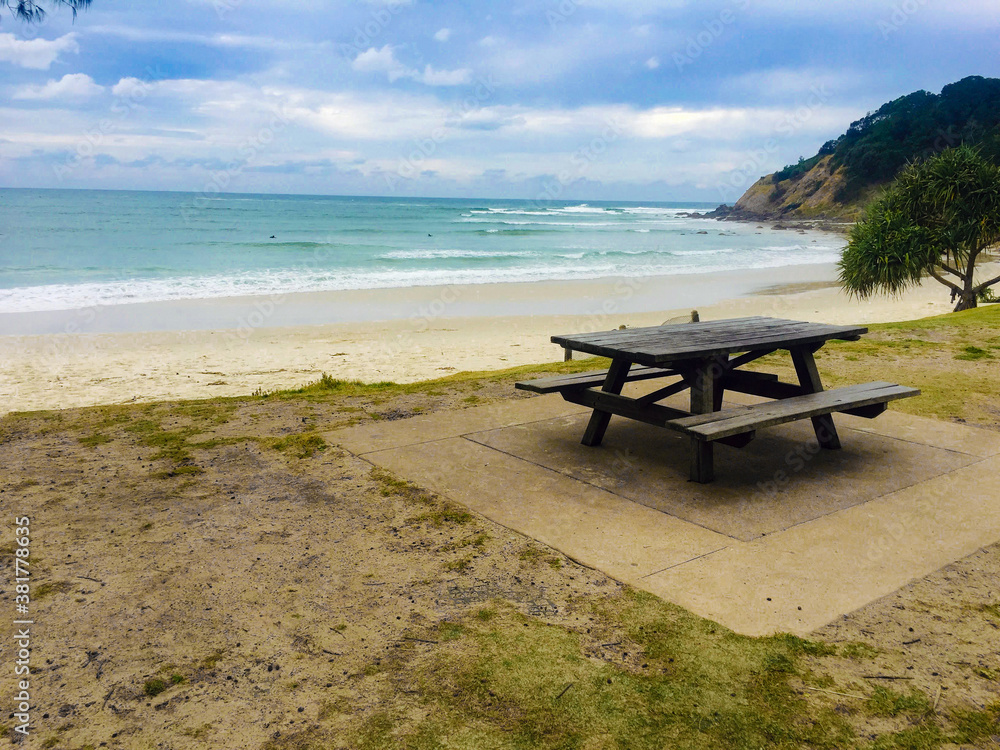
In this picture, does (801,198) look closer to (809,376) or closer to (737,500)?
(809,376)

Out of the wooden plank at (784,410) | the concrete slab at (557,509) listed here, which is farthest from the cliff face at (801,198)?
the concrete slab at (557,509)

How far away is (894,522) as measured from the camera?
11.9 feet

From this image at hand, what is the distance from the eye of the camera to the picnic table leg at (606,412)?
484 centimetres

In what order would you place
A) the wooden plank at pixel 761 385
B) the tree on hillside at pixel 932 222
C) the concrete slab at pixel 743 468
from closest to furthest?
the concrete slab at pixel 743 468
the wooden plank at pixel 761 385
the tree on hillside at pixel 932 222

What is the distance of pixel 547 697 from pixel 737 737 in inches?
21.9

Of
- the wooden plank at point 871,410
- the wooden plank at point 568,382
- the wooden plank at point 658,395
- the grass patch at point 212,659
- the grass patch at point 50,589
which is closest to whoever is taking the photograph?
the grass patch at point 212,659

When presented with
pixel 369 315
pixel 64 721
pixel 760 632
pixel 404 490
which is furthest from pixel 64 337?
pixel 760 632

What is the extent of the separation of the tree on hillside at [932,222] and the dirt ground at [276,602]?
13.1 m

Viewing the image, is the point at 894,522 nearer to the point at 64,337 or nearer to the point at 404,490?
the point at 404,490

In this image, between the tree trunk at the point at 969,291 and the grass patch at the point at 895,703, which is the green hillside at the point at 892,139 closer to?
the tree trunk at the point at 969,291

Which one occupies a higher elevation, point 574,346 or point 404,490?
point 574,346

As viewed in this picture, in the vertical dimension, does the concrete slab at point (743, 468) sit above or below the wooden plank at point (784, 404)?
below

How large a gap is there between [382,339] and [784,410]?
32.4 feet

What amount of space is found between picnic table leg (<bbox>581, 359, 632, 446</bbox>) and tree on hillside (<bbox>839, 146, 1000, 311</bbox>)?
12.1 meters
